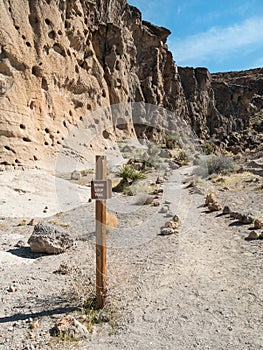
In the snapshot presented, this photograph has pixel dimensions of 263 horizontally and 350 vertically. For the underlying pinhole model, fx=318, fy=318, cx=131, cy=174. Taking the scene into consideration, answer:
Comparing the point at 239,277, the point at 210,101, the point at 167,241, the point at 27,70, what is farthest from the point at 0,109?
the point at 210,101

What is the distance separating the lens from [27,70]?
1717 cm

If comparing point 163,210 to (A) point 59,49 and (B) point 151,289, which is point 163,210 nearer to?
(B) point 151,289

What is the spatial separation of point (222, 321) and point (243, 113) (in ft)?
210

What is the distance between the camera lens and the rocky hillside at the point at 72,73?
15984 millimetres

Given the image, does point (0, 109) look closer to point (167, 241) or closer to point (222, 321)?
point (167, 241)

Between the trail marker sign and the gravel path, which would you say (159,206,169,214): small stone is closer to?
the gravel path

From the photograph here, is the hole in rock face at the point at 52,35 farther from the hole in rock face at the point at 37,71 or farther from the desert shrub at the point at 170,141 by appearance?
the desert shrub at the point at 170,141

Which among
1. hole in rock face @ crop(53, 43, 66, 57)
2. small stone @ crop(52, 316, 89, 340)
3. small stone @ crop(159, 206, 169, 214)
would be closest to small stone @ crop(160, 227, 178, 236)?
small stone @ crop(159, 206, 169, 214)

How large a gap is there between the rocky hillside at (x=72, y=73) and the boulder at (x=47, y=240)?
8.79m

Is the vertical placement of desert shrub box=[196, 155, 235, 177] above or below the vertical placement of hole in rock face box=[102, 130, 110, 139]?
below

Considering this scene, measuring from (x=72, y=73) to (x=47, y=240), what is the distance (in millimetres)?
17717

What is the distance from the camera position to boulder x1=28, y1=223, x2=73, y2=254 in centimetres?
643

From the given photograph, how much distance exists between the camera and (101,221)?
174 inches

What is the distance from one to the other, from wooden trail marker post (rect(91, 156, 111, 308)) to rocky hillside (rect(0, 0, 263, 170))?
11.2 metres
